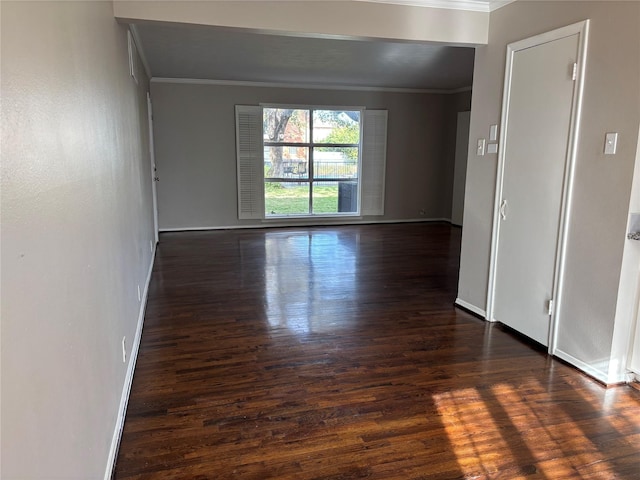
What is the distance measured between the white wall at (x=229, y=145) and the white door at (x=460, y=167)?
260 millimetres

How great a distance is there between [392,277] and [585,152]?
2545 millimetres

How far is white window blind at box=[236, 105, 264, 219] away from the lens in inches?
302

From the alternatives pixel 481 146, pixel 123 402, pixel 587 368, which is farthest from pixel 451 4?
pixel 123 402

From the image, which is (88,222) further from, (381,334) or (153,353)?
(381,334)

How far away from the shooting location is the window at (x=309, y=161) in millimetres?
7832

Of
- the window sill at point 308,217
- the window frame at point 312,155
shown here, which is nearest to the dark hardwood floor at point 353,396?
the window sill at point 308,217

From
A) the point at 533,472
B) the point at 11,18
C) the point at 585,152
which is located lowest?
the point at 533,472

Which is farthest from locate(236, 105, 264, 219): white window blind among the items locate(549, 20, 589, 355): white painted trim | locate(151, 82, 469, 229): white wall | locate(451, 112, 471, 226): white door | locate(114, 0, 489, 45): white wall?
locate(549, 20, 589, 355): white painted trim

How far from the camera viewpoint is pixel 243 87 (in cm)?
759

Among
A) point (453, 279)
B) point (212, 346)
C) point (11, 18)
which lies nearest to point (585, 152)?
point (453, 279)

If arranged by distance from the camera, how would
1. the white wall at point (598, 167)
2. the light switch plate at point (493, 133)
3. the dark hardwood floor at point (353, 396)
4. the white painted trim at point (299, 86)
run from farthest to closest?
the white painted trim at point (299, 86)
the light switch plate at point (493, 133)
the white wall at point (598, 167)
the dark hardwood floor at point (353, 396)

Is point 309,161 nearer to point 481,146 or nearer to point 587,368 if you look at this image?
point 481,146

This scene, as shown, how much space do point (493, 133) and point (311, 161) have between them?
4944 mm

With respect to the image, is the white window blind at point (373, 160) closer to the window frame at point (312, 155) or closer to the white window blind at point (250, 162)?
the window frame at point (312, 155)
